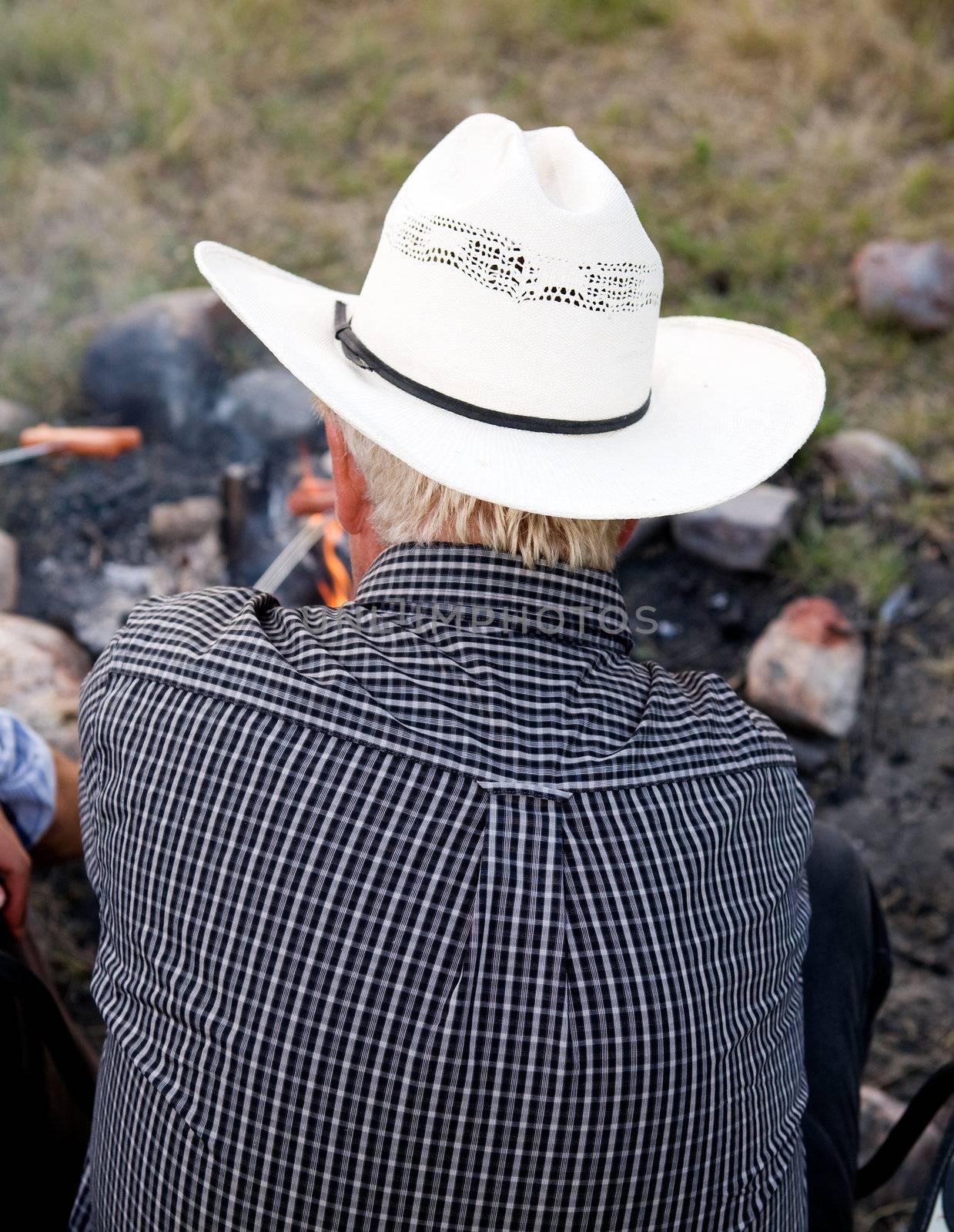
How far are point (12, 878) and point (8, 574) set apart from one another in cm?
138

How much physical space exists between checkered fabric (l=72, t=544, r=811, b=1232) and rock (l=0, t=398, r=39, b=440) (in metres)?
2.25

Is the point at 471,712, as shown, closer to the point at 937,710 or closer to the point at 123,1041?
the point at 123,1041

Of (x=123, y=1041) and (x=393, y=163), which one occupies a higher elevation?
(x=393, y=163)

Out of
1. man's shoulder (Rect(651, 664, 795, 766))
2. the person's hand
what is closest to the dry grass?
the person's hand

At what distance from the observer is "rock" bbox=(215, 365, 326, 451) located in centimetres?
332

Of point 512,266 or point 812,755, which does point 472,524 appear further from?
point 812,755

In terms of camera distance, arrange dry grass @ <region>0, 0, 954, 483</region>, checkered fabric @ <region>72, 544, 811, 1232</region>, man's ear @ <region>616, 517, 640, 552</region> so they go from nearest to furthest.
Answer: checkered fabric @ <region>72, 544, 811, 1232</region>
man's ear @ <region>616, 517, 640, 552</region>
dry grass @ <region>0, 0, 954, 483</region>

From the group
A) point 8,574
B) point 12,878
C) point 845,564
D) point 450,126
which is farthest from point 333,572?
point 450,126

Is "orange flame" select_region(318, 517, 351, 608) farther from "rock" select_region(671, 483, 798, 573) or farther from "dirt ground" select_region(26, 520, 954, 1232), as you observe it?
"rock" select_region(671, 483, 798, 573)

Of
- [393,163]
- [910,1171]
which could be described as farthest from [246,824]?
[393,163]

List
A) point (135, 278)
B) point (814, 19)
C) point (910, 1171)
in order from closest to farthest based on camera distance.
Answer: point (910, 1171) < point (135, 278) < point (814, 19)

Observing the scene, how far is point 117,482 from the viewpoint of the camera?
3.19 metres

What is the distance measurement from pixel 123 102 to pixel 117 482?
7.45 feet

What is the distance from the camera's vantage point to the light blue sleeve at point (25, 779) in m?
1.78
